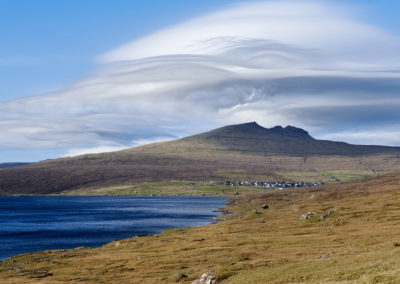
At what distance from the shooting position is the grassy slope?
5406 centimetres

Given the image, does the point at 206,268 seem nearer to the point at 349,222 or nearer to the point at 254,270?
the point at 254,270

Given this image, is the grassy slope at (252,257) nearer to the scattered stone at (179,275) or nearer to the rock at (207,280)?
the scattered stone at (179,275)

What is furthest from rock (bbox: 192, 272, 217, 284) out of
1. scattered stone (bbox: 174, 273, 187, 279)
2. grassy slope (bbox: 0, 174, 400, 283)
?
scattered stone (bbox: 174, 273, 187, 279)

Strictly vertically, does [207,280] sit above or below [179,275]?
above

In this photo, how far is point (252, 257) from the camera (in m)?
80.6

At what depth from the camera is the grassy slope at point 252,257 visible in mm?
54062

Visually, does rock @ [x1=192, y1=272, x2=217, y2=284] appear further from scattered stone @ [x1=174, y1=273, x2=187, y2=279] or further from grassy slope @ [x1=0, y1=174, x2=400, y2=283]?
scattered stone @ [x1=174, y1=273, x2=187, y2=279]

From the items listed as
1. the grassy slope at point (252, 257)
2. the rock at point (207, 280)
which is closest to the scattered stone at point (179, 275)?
the grassy slope at point (252, 257)

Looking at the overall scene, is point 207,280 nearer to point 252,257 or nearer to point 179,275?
point 179,275

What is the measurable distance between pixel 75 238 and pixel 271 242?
77.8m

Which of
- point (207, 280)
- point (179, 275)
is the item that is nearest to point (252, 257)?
point (179, 275)

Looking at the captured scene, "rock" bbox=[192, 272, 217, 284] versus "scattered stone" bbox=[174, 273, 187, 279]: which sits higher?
"rock" bbox=[192, 272, 217, 284]

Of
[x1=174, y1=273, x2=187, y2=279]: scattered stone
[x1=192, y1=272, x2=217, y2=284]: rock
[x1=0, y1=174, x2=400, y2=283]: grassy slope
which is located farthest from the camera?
[x1=174, y1=273, x2=187, y2=279]: scattered stone

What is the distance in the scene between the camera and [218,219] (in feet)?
648
